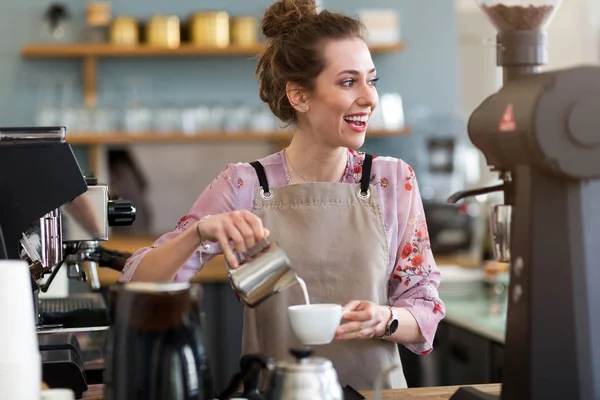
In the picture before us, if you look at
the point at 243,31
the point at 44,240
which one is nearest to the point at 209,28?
the point at 243,31

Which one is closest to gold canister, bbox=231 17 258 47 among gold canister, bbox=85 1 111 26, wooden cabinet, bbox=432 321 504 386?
gold canister, bbox=85 1 111 26

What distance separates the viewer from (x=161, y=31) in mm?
5445

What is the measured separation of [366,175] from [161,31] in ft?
12.0

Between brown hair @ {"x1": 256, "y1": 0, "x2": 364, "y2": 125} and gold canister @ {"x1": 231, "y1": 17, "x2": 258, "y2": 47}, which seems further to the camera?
gold canister @ {"x1": 231, "y1": 17, "x2": 258, "y2": 47}

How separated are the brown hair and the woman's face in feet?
0.08

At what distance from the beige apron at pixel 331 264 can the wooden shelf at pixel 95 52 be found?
11.4ft

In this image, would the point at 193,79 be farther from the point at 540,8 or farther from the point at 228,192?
the point at 540,8

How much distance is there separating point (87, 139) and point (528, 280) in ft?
13.9

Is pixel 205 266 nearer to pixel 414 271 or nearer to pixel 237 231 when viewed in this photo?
pixel 414 271

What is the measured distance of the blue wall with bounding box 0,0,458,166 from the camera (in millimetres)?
5477

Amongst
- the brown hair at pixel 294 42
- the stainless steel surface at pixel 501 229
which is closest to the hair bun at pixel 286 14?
the brown hair at pixel 294 42

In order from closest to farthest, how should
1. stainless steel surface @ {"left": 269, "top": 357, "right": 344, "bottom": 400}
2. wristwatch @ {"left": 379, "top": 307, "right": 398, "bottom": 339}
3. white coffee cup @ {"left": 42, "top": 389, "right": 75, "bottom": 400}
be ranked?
stainless steel surface @ {"left": 269, "top": 357, "right": 344, "bottom": 400} → white coffee cup @ {"left": 42, "top": 389, "right": 75, "bottom": 400} → wristwatch @ {"left": 379, "top": 307, "right": 398, "bottom": 339}

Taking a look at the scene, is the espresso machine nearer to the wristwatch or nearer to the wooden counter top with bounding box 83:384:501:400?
the wooden counter top with bounding box 83:384:501:400

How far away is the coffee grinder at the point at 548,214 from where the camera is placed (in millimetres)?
1303
